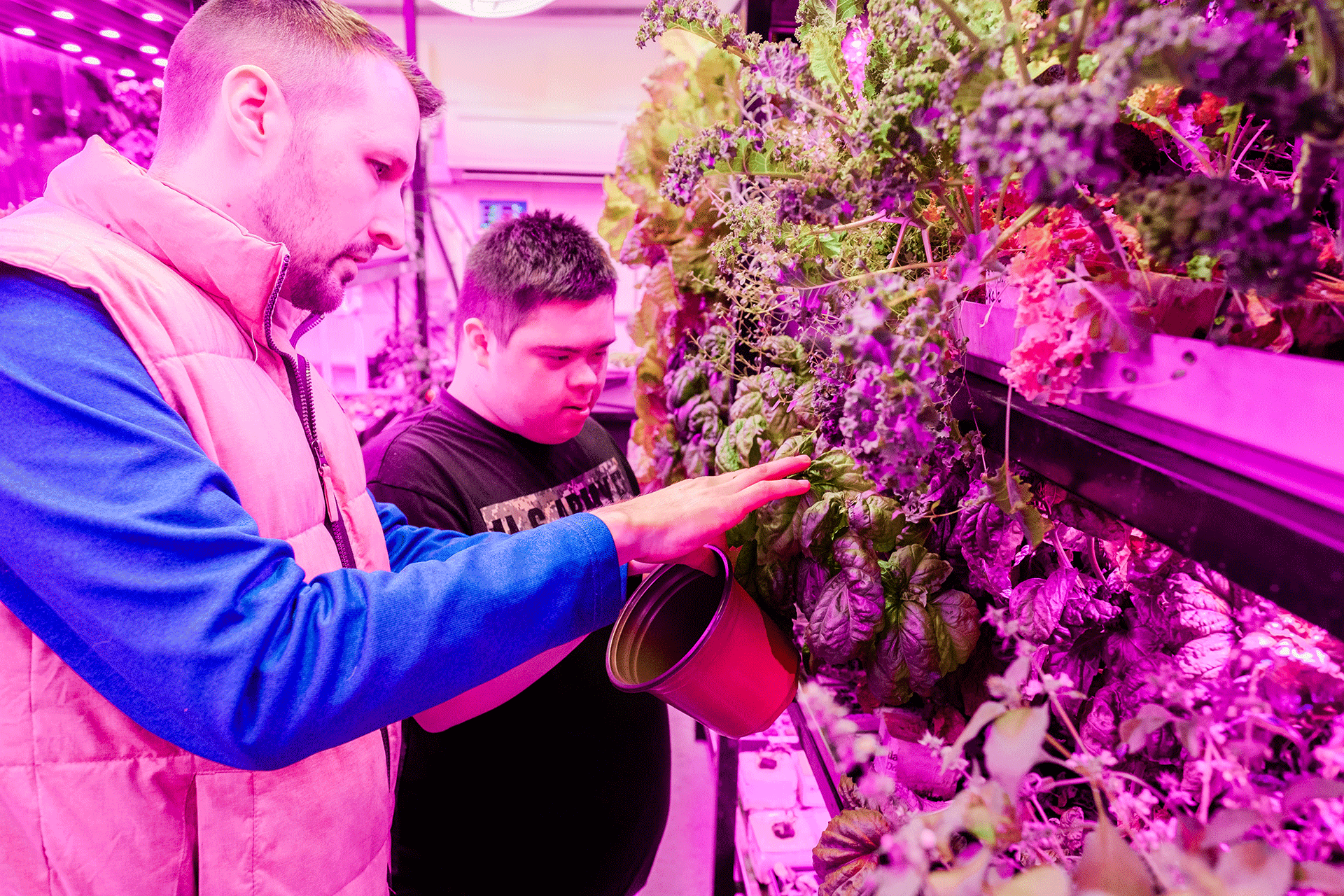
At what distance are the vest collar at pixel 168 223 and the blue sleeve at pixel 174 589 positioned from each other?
138 mm

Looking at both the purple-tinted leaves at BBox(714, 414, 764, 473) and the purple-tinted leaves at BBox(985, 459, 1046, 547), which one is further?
the purple-tinted leaves at BBox(714, 414, 764, 473)

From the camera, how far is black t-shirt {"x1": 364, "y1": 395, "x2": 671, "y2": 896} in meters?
1.31

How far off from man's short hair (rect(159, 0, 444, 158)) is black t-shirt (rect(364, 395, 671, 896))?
0.65 meters

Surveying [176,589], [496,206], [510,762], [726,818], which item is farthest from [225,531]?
[496,206]

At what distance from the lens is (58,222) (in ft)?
2.36

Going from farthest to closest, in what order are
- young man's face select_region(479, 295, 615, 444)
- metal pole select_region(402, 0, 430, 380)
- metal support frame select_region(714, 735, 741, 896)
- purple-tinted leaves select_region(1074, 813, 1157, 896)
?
metal pole select_region(402, 0, 430, 380) < metal support frame select_region(714, 735, 741, 896) < young man's face select_region(479, 295, 615, 444) < purple-tinted leaves select_region(1074, 813, 1157, 896)

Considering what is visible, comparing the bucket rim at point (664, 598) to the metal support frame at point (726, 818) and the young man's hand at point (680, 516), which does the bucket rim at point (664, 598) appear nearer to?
the young man's hand at point (680, 516)

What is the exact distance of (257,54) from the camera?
83cm

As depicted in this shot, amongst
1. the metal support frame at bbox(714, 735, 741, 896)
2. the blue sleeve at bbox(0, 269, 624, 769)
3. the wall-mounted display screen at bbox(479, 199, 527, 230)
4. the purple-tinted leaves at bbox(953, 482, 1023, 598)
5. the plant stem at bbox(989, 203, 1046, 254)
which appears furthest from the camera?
A: the wall-mounted display screen at bbox(479, 199, 527, 230)

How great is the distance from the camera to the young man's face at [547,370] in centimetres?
147

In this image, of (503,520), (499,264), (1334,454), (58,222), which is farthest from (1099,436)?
(499,264)

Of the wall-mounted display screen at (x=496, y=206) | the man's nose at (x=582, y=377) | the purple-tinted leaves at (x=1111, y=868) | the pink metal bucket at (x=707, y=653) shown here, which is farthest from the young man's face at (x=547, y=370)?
the wall-mounted display screen at (x=496, y=206)

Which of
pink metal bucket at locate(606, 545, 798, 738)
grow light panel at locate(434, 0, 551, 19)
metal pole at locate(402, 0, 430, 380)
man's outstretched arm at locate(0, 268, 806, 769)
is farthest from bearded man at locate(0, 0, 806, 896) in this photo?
metal pole at locate(402, 0, 430, 380)

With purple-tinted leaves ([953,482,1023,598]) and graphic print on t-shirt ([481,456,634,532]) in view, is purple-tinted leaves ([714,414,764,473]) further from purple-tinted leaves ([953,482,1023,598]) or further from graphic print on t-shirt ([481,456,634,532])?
graphic print on t-shirt ([481,456,634,532])
